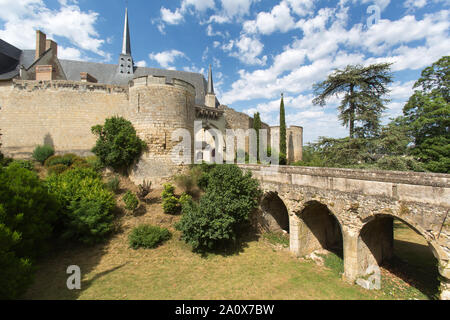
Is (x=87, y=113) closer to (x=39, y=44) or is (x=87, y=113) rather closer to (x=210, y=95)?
(x=39, y=44)

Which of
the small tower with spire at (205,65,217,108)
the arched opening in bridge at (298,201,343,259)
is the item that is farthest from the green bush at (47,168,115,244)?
the small tower with spire at (205,65,217,108)

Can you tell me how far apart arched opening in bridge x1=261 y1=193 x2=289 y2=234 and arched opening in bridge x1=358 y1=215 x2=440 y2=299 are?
15.5 ft

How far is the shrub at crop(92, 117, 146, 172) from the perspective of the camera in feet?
38.4

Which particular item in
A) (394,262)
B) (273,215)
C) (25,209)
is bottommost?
(394,262)

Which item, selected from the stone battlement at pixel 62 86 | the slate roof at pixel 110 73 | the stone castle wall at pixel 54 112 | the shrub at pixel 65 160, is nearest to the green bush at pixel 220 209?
the shrub at pixel 65 160

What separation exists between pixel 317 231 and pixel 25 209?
40.9ft

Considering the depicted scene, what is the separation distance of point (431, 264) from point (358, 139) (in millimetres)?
6895

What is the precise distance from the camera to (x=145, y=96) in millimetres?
12109

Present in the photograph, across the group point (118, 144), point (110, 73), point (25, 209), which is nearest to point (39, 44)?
point (110, 73)

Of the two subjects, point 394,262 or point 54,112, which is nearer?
point 394,262

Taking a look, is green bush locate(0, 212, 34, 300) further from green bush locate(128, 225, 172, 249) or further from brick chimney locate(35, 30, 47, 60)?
brick chimney locate(35, 30, 47, 60)

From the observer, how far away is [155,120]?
478 inches

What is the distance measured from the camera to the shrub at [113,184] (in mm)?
11148

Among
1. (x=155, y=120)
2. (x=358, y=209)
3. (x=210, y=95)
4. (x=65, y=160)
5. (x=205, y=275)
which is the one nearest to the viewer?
(x=358, y=209)
